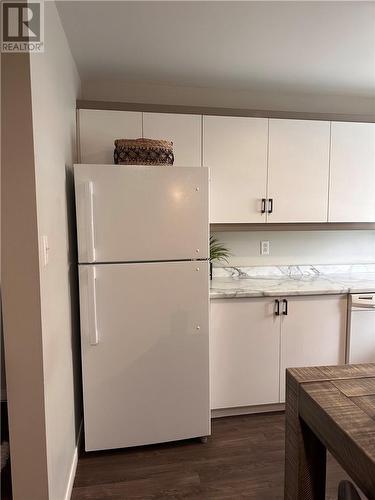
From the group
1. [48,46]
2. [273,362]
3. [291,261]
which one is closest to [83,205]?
[48,46]

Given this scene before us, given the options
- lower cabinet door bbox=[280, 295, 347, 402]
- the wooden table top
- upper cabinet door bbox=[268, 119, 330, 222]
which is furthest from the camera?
upper cabinet door bbox=[268, 119, 330, 222]

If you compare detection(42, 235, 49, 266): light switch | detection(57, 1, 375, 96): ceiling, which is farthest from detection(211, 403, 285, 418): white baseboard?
detection(57, 1, 375, 96): ceiling

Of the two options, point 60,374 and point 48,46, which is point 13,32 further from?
point 60,374

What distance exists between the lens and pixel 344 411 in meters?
0.98

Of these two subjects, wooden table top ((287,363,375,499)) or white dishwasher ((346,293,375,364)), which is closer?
wooden table top ((287,363,375,499))

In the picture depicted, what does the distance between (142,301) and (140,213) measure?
20.4 inches

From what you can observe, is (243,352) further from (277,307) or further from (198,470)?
(198,470)

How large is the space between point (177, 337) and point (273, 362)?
31.6 inches

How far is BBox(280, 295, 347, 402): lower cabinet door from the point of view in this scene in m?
2.35

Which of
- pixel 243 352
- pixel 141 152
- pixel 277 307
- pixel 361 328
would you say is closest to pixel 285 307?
pixel 277 307

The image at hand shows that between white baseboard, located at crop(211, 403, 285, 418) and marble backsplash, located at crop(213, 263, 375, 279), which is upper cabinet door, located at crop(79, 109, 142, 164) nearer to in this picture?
marble backsplash, located at crop(213, 263, 375, 279)

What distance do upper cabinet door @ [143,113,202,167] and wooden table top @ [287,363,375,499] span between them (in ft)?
5.40

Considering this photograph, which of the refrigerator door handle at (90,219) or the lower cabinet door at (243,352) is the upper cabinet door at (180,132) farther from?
the lower cabinet door at (243,352)

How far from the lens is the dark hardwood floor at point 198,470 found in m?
1.74
